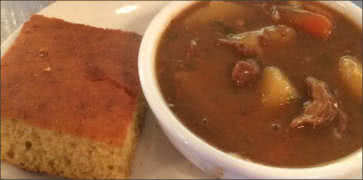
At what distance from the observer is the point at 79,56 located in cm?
235

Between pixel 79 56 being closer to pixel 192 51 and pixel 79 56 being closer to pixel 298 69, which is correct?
pixel 192 51

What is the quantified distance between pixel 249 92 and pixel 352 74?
49 centimetres

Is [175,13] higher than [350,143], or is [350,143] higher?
[175,13]

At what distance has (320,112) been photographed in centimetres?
187

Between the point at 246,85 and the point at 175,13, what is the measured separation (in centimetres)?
65

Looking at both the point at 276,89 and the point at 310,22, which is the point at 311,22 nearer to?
the point at 310,22

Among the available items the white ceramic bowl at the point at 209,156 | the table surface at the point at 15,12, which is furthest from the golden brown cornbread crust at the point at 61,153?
the table surface at the point at 15,12

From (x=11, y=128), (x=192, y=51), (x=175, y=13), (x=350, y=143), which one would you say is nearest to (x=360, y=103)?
(x=350, y=143)

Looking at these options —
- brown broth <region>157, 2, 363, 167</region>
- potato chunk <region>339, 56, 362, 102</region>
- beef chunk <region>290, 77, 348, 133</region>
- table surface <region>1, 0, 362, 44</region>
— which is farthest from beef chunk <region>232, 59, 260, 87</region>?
table surface <region>1, 0, 362, 44</region>

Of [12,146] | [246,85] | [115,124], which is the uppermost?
[246,85]

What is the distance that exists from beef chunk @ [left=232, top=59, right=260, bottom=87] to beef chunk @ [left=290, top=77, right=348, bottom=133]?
0.26 m

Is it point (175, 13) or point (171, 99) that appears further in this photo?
point (175, 13)

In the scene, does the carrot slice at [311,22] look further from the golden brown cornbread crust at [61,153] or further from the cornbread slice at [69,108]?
the golden brown cornbread crust at [61,153]

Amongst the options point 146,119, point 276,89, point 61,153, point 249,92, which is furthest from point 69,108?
point 276,89
